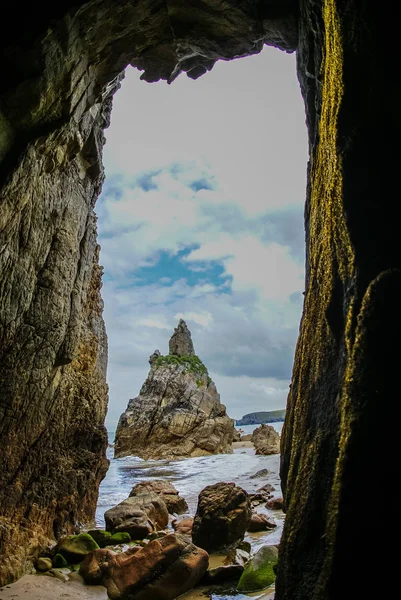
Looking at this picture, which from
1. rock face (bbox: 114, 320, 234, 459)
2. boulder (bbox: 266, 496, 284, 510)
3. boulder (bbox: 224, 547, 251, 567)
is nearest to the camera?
boulder (bbox: 224, 547, 251, 567)

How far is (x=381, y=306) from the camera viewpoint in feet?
11.3

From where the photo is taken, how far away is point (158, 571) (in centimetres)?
664

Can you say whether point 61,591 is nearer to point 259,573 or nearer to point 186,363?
point 259,573

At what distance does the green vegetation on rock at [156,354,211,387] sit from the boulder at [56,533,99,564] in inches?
1882

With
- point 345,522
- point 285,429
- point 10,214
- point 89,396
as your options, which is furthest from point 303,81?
point 89,396

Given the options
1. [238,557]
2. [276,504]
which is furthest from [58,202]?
[276,504]

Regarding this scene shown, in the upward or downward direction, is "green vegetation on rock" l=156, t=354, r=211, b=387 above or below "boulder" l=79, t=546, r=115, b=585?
above

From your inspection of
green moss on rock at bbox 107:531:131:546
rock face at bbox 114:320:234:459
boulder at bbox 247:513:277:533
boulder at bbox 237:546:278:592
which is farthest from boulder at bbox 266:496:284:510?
rock face at bbox 114:320:234:459

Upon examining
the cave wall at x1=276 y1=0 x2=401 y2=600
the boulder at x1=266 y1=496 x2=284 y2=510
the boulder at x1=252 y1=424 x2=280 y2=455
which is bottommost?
the boulder at x1=252 y1=424 x2=280 y2=455

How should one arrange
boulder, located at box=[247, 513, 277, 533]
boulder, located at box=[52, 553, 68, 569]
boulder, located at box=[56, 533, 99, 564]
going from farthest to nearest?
boulder, located at box=[247, 513, 277, 533] < boulder, located at box=[56, 533, 99, 564] < boulder, located at box=[52, 553, 68, 569]

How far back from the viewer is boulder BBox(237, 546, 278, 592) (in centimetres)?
686

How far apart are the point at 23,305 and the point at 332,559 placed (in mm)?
7832

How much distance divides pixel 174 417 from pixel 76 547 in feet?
139

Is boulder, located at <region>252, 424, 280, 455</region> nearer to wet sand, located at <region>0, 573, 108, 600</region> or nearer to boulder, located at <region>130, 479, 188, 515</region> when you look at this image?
boulder, located at <region>130, 479, 188, 515</region>
